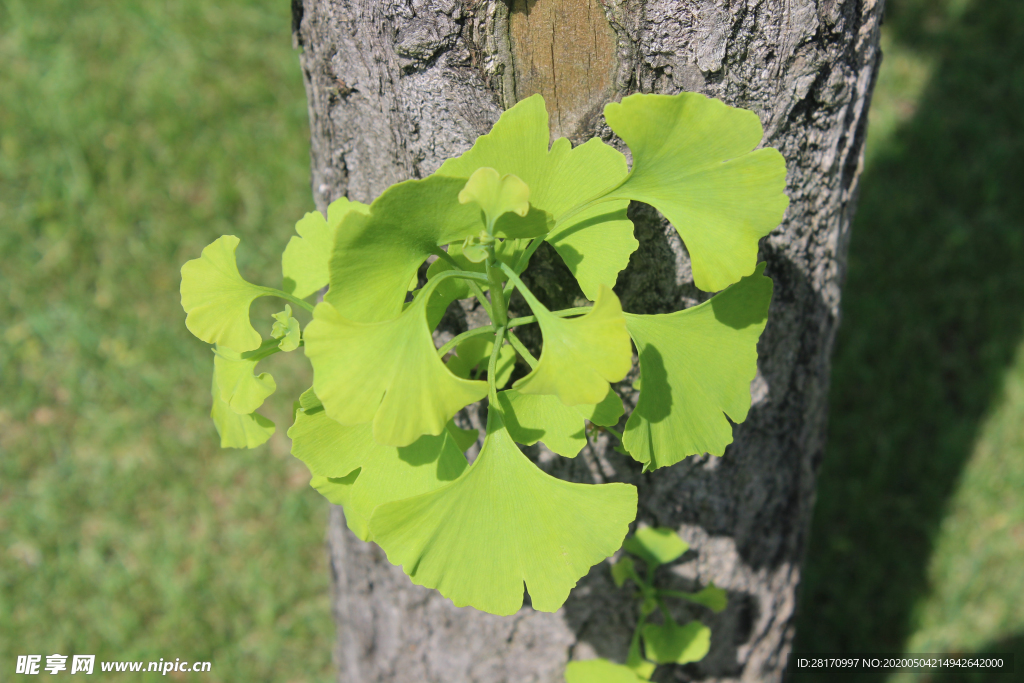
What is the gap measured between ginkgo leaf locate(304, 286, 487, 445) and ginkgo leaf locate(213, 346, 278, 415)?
0.79ft

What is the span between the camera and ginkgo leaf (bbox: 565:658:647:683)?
1273mm

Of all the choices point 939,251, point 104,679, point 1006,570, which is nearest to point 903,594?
point 1006,570

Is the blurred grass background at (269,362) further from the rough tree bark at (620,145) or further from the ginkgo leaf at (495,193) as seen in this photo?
the ginkgo leaf at (495,193)

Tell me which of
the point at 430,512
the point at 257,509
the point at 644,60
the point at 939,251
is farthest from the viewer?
the point at 939,251

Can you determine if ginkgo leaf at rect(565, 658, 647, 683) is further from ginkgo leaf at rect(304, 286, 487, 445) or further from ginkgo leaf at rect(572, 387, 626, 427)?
ginkgo leaf at rect(304, 286, 487, 445)

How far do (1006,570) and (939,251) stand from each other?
1.37 meters

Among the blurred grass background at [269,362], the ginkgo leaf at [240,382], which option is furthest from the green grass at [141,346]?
the ginkgo leaf at [240,382]

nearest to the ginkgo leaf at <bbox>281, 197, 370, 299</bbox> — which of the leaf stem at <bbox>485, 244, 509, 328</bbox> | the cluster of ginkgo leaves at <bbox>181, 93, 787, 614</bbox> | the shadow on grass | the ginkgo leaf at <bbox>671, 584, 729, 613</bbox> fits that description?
the cluster of ginkgo leaves at <bbox>181, 93, 787, 614</bbox>

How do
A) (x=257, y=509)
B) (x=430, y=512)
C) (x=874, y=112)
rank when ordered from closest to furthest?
(x=430, y=512) → (x=257, y=509) → (x=874, y=112)

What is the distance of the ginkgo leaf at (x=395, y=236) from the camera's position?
708 mm

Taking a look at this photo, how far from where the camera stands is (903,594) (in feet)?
8.07

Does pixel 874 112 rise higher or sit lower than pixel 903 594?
higher

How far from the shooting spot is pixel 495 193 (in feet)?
2.39

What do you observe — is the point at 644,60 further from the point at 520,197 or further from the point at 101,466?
the point at 101,466
